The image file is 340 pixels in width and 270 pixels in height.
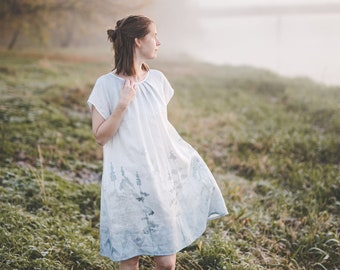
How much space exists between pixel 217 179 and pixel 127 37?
3.45 meters

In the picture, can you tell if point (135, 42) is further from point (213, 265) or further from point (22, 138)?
point (22, 138)

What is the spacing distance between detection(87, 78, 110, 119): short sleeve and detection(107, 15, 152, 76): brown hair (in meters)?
0.17

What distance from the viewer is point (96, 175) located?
18.0ft

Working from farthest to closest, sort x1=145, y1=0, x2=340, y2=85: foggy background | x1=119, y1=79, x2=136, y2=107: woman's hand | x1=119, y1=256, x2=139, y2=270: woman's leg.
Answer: x1=145, y1=0, x2=340, y2=85: foggy background, x1=119, y1=256, x2=139, y2=270: woman's leg, x1=119, y1=79, x2=136, y2=107: woman's hand

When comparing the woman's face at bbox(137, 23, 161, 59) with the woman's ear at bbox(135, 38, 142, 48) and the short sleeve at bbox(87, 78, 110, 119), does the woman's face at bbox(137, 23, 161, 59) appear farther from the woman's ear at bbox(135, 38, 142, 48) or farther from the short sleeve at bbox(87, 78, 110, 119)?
the short sleeve at bbox(87, 78, 110, 119)

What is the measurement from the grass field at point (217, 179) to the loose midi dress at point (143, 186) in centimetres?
99

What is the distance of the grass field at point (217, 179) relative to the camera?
3.41 m

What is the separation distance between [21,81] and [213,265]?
29.5 feet

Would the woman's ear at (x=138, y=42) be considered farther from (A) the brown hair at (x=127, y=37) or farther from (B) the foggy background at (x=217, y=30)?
(B) the foggy background at (x=217, y=30)

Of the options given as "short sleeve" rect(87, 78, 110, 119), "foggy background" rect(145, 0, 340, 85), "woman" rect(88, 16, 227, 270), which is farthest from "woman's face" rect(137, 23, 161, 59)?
"foggy background" rect(145, 0, 340, 85)

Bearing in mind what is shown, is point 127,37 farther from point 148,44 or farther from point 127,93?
point 127,93

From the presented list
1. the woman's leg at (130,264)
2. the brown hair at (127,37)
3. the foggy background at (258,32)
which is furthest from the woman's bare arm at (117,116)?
the foggy background at (258,32)

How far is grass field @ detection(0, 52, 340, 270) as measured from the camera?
3412mm

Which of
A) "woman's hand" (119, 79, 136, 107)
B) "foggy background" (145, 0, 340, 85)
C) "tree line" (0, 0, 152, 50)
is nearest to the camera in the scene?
"woman's hand" (119, 79, 136, 107)
